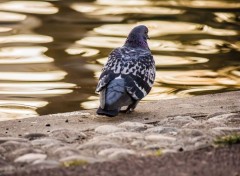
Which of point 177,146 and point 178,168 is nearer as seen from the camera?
point 178,168

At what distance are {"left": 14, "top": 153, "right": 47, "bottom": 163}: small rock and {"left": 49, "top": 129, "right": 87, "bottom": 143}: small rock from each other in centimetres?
74

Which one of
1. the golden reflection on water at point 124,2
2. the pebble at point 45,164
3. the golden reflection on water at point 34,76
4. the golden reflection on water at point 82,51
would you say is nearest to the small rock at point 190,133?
the pebble at point 45,164

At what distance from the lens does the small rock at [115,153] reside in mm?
5984

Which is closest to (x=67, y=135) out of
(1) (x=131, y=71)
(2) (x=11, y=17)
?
(1) (x=131, y=71)

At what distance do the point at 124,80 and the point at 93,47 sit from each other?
5317 millimetres

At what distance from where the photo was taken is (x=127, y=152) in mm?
6059

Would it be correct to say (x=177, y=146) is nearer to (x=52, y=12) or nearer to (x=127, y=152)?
(x=127, y=152)

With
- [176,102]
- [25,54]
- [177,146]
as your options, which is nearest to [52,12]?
[25,54]

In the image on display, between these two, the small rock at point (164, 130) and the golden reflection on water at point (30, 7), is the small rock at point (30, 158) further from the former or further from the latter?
the golden reflection on water at point (30, 7)

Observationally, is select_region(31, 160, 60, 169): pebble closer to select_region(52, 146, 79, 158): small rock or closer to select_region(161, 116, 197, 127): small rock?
select_region(52, 146, 79, 158): small rock

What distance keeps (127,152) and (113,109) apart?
1839 millimetres

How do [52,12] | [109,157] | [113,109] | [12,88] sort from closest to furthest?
1. [109,157]
2. [113,109]
3. [12,88]
4. [52,12]

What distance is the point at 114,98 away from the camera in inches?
312

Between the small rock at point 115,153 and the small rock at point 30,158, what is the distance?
435mm
